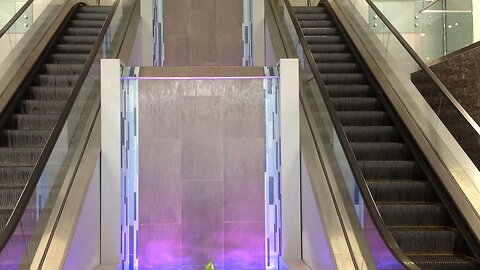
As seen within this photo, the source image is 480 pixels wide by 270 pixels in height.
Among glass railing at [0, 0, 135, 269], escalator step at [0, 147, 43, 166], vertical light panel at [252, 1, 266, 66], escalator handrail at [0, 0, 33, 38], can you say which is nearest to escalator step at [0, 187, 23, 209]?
glass railing at [0, 0, 135, 269]

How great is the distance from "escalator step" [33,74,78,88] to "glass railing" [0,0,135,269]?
45 cm

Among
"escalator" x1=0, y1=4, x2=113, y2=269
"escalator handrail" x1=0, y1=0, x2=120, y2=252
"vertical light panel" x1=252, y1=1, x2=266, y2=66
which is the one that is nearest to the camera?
"escalator handrail" x1=0, y1=0, x2=120, y2=252

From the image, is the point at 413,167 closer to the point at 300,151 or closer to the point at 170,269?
the point at 300,151

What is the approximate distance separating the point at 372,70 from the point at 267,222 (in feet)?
7.24

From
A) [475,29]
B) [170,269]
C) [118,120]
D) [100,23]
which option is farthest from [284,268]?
[100,23]

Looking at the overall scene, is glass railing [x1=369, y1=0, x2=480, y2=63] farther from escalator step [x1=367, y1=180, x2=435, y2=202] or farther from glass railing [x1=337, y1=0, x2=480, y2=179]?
escalator step [x1=367, y1=180, x2=435, y2=202]

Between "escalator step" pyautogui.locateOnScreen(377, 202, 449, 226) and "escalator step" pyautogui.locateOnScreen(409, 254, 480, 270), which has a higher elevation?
"escalator step" pyautogui.locateOnScreen(377, 202, 449, 226)

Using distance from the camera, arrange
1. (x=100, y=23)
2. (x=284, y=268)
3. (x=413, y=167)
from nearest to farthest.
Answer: (x=413, y=167) < (x=284, y=268) < (x=100, y=23)

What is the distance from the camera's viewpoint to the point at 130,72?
6453 mm

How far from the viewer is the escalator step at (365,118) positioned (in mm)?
6078

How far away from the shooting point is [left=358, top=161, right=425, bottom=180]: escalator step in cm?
520

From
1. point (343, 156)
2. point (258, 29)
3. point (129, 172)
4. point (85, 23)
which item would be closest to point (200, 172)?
point (129, 172)

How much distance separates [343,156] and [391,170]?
0.89 m

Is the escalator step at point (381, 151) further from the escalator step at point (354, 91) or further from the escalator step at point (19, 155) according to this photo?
the escalator step at point (19, 155)
